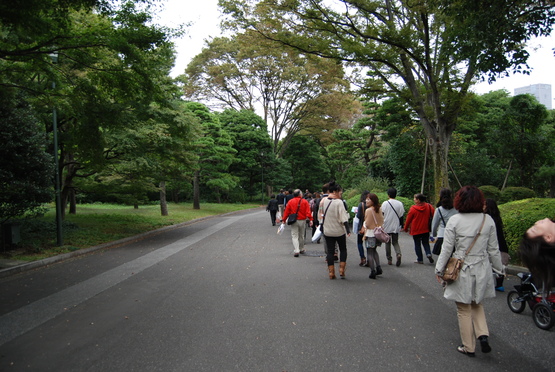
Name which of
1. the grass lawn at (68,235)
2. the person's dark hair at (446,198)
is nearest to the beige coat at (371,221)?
the person's dark hair at (446,198)

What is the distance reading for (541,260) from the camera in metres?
2.52

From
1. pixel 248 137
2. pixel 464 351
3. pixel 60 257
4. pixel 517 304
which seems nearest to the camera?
pixel 464 351

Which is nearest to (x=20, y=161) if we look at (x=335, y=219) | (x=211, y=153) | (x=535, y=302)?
(x=335, y=219)

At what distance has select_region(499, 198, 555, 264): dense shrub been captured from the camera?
675cm

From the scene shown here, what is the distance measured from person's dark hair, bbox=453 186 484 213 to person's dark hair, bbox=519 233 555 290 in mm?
957

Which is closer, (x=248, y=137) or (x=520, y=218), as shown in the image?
(x=520, y=218)

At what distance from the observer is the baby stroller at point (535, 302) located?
12.9 ft

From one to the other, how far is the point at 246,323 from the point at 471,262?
104 inches

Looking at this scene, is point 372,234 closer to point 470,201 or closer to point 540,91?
point 470,201

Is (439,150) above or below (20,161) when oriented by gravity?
above

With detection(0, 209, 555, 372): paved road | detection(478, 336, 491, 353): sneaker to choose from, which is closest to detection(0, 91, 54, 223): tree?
detection(0, 209, 555, 372): paved road

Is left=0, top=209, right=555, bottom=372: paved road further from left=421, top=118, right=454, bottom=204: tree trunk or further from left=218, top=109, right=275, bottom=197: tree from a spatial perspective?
left=218, top=109, right=275, bottom=197: tree

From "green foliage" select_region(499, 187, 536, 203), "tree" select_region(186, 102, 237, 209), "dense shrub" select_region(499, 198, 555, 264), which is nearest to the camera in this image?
"dense shrub" select_region(499, 198, 555, 264)

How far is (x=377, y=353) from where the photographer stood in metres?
3.44
